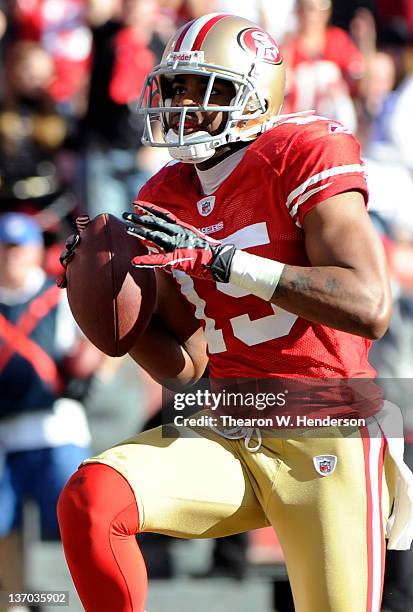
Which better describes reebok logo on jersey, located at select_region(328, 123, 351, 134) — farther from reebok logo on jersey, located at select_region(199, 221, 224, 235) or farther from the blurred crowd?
the blurred crowd

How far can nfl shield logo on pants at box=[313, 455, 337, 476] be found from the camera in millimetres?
3027

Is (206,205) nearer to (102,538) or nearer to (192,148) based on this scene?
(192,148)

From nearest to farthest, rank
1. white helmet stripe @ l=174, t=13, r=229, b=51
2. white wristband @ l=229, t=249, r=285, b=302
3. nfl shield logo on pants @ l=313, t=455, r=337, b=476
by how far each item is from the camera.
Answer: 1. white wristband @ l=229, t=249, r=285, b=302
2. nfl shield logo on pants @ l=313, t=455, r=337, b=476
3. white helmet stripe @ l=174, t=13, r=229, b=51

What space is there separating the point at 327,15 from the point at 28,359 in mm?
2683

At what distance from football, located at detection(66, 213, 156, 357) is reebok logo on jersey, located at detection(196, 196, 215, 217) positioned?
0.64ft

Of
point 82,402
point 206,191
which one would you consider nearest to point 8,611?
point 82,402

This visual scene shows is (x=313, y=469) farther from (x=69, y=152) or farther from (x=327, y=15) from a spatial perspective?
(x=327, y=15)

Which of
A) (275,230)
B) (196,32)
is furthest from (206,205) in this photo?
(196,32)

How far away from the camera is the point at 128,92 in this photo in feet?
20.1

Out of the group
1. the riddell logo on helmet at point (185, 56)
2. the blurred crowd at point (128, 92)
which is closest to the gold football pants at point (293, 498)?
the riddell logo on helmet at point (185, 56)

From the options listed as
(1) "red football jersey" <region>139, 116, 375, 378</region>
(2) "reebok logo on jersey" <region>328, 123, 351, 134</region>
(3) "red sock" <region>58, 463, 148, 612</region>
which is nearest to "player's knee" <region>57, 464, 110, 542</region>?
(3) "red sock" <region>58, 463, 148, 612</region>

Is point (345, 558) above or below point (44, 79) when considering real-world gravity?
below

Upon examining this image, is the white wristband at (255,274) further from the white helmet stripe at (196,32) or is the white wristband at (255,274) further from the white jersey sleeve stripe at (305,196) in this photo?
the white helmet stripe at (196,32)

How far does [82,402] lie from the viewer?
5.35m
